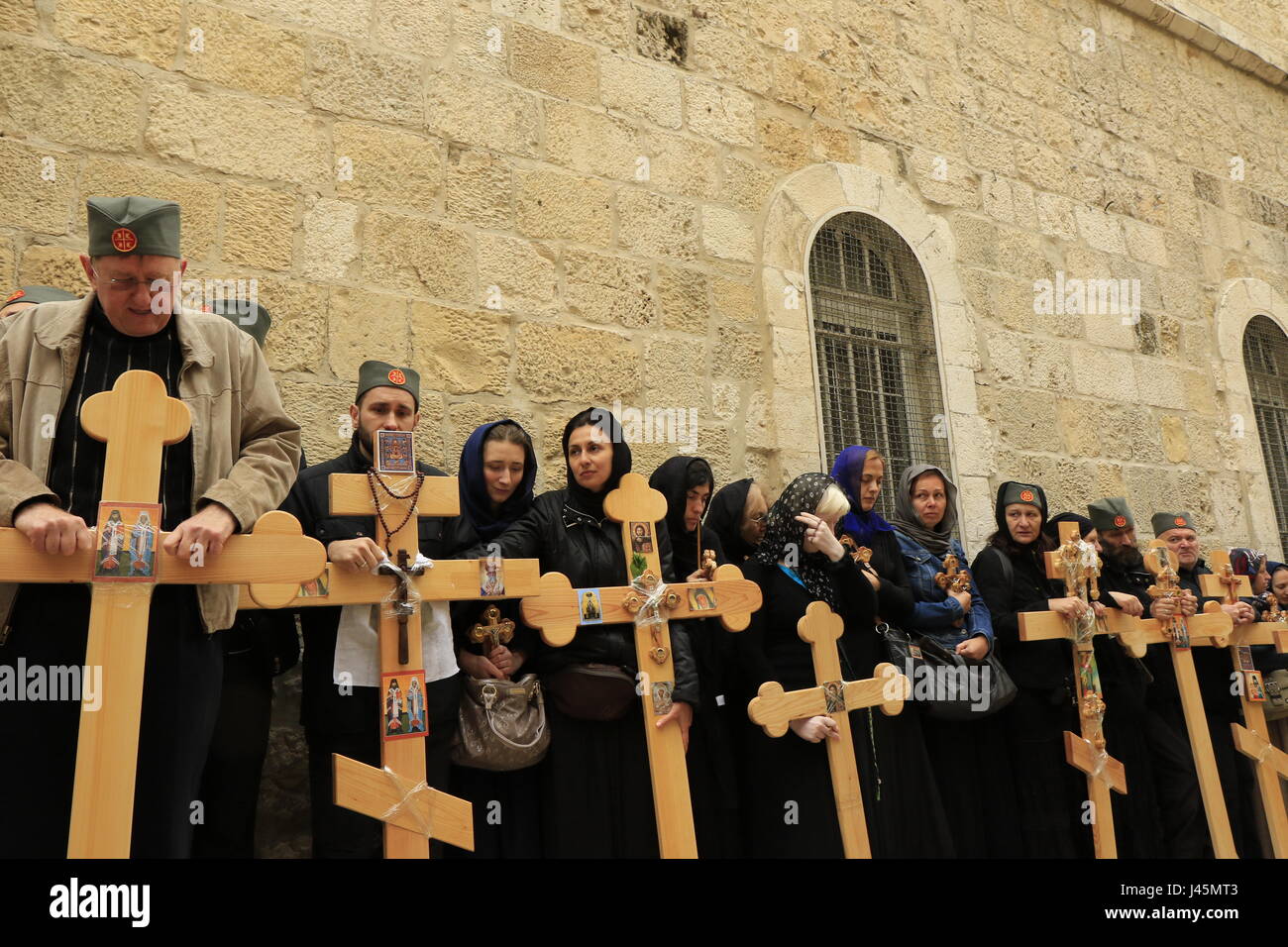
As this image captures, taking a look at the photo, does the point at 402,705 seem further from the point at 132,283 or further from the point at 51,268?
the point at 51,268

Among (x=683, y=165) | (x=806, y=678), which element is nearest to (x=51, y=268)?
(x=683, y=165)

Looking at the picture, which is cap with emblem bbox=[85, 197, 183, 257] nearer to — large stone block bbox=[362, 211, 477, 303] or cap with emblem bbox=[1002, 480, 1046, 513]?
large stone block bbox=[362, 211, 477, 303]

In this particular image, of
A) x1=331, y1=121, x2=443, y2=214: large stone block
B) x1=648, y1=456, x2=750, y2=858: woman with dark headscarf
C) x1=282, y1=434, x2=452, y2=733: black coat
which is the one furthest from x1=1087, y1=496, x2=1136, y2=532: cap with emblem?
x1=331, y1=121, x2=443, y2=214: large stone block

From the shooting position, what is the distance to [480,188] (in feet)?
13.7

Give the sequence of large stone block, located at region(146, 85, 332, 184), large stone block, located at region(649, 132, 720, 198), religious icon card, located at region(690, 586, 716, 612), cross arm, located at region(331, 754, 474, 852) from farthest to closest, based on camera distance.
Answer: large stone block, located at region(649, 132, 720, 198), large stone block, located at region(146, 85, 332, 184), religious icon card, located at region(690, 586, 716, 612), cross arm, located at region(331, 754, 474, 852)

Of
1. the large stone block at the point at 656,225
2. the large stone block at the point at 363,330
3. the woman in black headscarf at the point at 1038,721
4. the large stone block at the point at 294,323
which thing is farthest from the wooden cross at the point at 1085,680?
the large stone block at the point at 294,323

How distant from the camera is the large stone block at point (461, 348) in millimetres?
3914

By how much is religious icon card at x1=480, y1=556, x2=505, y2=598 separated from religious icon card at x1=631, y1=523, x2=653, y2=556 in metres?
0.48

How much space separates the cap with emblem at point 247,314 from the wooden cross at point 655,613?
1.48 m

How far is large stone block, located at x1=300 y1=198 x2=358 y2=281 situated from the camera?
3.73 meters

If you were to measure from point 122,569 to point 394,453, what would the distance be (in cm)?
76

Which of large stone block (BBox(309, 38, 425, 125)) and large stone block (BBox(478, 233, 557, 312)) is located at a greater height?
large stone block (BBox(309, 38, 425, 125))

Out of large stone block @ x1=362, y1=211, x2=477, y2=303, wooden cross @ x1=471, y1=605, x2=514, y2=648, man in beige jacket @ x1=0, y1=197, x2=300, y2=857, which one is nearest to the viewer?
man in beige jacket @ x1=0, y1=197, x2=300, y2=857
